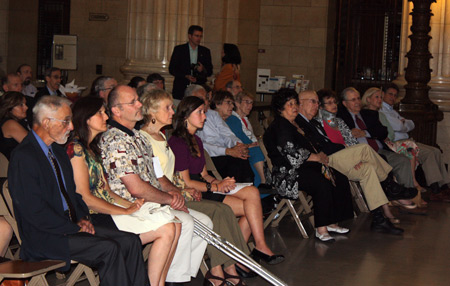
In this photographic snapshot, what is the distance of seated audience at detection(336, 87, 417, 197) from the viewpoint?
844cm

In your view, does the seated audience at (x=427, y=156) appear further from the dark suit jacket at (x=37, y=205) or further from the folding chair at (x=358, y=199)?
the dark suit jacket at (x=37, y=205)

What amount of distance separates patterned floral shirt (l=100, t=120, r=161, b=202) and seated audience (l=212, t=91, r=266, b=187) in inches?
114

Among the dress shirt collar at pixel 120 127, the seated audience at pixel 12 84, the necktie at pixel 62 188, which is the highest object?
the seated audience at pixel 12 84

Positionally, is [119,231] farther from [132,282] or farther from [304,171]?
[304,171]

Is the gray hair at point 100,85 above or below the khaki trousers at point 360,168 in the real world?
above

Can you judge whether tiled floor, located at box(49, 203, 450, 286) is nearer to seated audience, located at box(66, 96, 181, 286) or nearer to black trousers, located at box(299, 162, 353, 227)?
black trousers, located at box(299, 162, 353, 227)

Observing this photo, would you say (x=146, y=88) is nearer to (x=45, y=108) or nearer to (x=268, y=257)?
(x=268, y=257)

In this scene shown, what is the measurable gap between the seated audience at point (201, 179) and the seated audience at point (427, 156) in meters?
4.20

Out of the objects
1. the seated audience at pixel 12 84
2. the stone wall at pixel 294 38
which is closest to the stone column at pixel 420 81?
the stone wall at pixel 294 38

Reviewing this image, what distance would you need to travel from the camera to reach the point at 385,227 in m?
7.36

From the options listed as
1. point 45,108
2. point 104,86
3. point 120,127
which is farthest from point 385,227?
point 45,108

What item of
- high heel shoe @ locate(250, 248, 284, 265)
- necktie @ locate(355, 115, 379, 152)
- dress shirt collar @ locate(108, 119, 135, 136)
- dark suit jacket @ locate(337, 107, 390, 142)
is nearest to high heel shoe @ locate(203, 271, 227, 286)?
high heel shoe @ locate(250, 248, 284, 265)

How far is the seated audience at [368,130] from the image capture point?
27.7ft

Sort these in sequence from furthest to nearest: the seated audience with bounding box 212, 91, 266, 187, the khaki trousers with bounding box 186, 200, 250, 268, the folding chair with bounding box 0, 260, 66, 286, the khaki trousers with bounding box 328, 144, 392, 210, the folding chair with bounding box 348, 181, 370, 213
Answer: the folding chair with bounding box 348, 181, 370, 213
the seated audience with bounding box 212, 91, 266, 187
the khaki trousers with bounding box 328, 144, 392, 210
the khaki trousers with bounding box 186, 200, 250, 268
the folding chair with bounding box 0, 260, 66, 286
